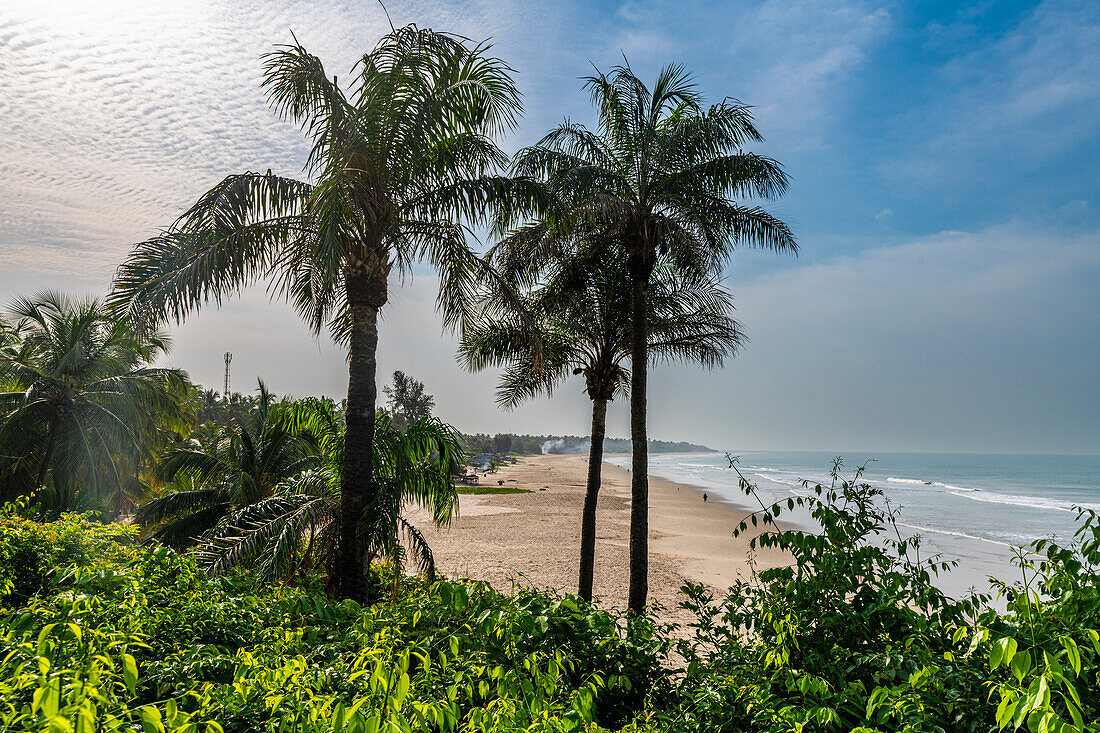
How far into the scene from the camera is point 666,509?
34312 millimetres

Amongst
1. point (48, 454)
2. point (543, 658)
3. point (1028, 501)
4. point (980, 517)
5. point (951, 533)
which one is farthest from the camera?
point (1028, 501)

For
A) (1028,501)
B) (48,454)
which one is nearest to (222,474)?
(48,454)

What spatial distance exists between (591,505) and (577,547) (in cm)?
1043

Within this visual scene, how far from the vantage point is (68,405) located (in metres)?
13.3

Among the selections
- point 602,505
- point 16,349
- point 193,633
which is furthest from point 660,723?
point 602,505

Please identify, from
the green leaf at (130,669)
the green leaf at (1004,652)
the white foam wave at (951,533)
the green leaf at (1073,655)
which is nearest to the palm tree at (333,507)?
the green leaf at (130,669)

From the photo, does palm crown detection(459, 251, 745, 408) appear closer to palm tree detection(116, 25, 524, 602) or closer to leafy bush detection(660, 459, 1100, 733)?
palm tree detection(116, 25, 524, 602)

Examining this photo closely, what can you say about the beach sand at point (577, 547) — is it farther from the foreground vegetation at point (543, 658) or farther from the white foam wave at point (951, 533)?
the white foam wave at point (951, 533)

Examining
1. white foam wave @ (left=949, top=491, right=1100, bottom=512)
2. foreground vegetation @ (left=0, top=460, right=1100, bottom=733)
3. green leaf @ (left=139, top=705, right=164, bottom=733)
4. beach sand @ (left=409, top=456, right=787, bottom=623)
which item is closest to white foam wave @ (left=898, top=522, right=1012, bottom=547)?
beach sand @ (left=409, top=456, right=787, bottom=623)

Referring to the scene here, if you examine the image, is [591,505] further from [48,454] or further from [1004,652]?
[48,454]

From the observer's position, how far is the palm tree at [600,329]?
419 inches

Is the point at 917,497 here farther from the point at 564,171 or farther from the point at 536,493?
the point at 564,171

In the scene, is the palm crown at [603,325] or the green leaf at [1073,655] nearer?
the green leaf at [1073,655]

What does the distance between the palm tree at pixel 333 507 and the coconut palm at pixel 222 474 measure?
3243 millimetres
